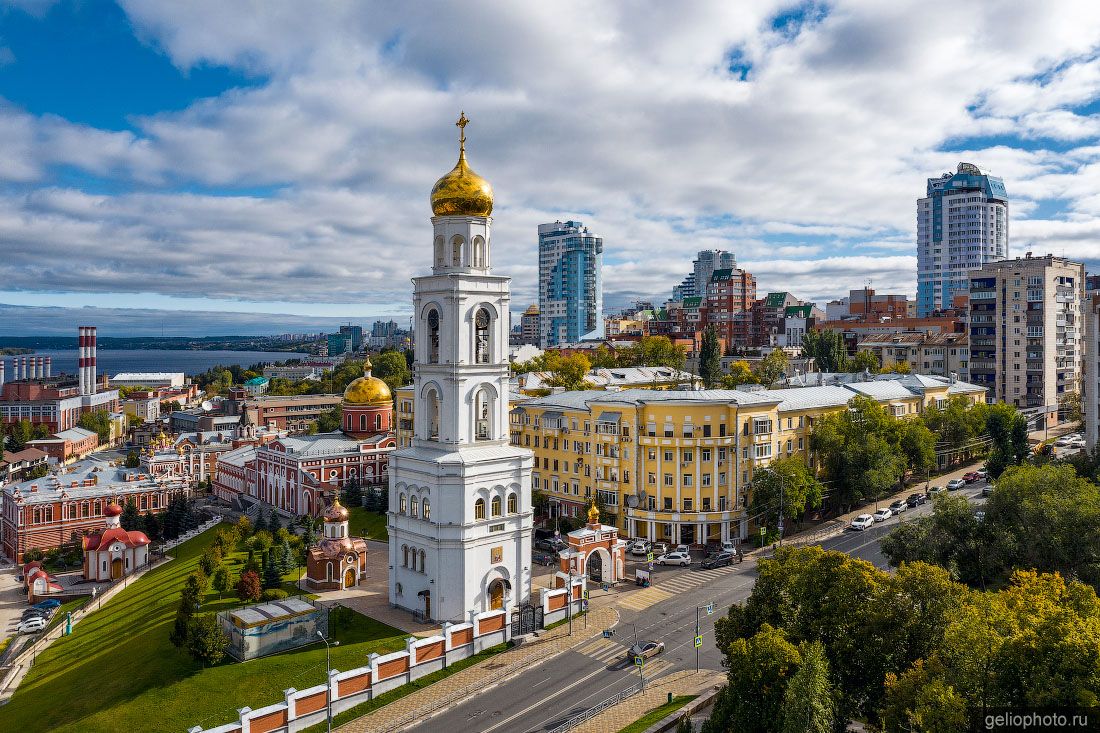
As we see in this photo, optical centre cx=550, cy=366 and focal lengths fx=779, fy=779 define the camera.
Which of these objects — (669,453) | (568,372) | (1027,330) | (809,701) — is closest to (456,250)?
(669,453)

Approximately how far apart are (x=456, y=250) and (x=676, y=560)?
76.4ft

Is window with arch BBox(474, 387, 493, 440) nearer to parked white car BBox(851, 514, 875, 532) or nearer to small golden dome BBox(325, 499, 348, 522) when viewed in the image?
small golden dome BBox(325, 499, 348, 522)

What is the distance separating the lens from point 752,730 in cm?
2170

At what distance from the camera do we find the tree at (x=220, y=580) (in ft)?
148

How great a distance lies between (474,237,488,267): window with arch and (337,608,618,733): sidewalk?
18.5 metres

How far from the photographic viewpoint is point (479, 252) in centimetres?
4009

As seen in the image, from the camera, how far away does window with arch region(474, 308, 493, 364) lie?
39844 mm

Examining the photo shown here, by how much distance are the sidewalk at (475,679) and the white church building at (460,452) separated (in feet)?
11.4

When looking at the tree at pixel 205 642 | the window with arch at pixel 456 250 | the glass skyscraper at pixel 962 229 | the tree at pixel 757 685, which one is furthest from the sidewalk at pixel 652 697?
the glass skyscraper at pixel 962 229

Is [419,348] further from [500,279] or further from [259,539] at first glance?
[259,539]

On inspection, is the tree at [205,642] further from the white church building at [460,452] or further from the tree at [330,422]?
the tree at [330,422]

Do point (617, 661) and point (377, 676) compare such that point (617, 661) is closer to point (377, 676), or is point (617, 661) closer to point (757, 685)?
point (377, 676)

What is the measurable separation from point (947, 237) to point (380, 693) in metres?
197

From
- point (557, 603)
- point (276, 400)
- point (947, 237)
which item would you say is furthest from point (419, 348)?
point (947, 237)
